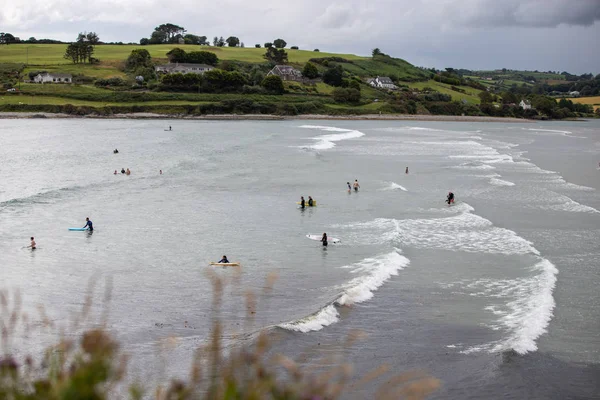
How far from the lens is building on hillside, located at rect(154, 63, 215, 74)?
555 feet

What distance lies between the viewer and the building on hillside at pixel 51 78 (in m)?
146

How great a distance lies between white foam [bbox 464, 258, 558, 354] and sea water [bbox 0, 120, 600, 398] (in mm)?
105

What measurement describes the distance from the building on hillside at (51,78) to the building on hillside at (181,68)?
2705 cm

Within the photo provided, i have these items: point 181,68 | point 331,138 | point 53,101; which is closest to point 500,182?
point 331,138

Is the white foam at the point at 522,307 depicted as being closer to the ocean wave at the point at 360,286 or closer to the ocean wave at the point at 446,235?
the ocean wave at the point at 446,235

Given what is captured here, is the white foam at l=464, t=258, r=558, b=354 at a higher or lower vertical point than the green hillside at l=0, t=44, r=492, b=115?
lower

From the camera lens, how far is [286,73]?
606 ft

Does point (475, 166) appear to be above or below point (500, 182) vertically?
above

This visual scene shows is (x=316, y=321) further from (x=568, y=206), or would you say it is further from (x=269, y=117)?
(x=269, y=117)

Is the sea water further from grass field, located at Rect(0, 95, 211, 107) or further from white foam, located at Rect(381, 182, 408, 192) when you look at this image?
grass field, located at Rect(0, 95, 211, 107)

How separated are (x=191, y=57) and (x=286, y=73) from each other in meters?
27.9

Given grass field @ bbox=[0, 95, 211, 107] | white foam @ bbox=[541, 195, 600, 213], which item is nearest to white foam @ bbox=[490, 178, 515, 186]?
white foam @ bbox=[541, 195, 600, 213]

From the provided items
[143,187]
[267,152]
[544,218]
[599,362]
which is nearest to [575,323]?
[599,362]

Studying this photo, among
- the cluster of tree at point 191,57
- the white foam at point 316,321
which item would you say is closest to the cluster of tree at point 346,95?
the cluster of tree at point 191,57
